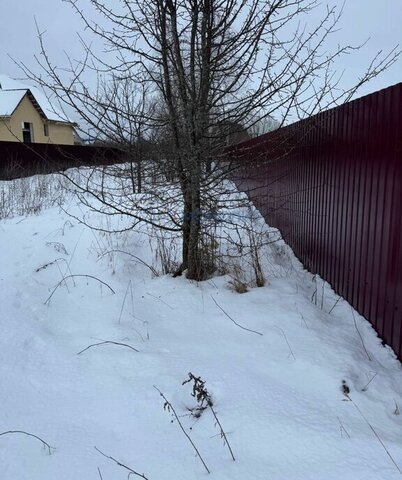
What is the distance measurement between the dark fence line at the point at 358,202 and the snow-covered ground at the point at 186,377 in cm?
30

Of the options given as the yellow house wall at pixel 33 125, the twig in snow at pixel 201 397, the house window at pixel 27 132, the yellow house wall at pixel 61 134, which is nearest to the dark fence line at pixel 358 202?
the twig in snow at pixel 201 397

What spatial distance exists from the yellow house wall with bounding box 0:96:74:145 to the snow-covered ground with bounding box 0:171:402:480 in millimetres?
29205

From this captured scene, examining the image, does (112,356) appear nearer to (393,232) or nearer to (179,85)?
(393,232)

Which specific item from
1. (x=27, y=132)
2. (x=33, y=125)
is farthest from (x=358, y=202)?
(x=33, y=125)

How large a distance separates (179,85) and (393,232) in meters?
2.65

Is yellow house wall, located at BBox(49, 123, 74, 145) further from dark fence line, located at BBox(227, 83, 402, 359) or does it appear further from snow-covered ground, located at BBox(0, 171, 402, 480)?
snow-covered ground, located at BBox(0, 171, 402, 480)

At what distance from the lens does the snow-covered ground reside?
7.12ft

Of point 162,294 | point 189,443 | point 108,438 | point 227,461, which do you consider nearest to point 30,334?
point 162,294

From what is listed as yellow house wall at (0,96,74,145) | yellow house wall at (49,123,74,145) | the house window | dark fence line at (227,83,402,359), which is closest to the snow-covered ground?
dark fence line at (227,83,402,359)

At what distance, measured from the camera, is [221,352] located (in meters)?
3.31

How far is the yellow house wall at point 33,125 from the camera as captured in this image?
30.9 m

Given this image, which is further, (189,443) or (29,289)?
(29,289)

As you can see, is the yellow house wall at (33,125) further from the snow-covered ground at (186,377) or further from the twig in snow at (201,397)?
the twig in snow at (201,397)

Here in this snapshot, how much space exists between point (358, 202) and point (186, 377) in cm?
232
